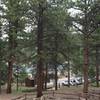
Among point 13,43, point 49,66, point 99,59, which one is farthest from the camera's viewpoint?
point 99,59

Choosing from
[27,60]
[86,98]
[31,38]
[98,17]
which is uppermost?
[98,17]

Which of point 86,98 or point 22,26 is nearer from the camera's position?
point 86,98

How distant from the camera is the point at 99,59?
39781mm

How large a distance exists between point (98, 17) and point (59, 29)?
437 cm

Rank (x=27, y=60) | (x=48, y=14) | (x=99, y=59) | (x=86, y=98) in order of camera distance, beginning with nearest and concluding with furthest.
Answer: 1. (x=86, y=98)
2. (x=48, y=14)
3. (x=27, y=60)
4. (x=99, y=59)

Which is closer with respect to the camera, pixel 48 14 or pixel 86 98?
pixel 86 98

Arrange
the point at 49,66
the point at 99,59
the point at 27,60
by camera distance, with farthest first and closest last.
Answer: the point at 99,59, the point at 49,66, the point at 27,60

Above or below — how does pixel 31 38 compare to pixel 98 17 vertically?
below

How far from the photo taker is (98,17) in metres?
24.5

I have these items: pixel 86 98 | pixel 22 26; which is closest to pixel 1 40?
pixel 22 26

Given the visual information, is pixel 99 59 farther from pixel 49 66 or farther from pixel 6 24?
pixel 6 24

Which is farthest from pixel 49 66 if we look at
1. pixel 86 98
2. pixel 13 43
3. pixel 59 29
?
pixel 86 98

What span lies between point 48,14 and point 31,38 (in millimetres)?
3253

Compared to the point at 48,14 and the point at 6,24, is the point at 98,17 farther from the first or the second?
the point at 6,24
